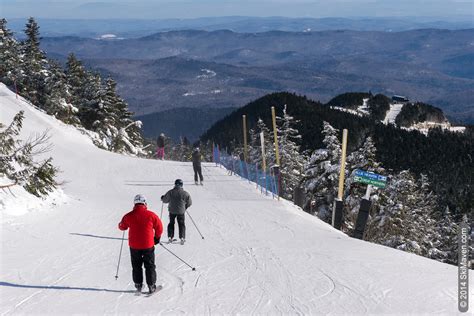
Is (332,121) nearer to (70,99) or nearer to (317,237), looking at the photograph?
(70,99)

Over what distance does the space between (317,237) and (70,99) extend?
44297 millimetres

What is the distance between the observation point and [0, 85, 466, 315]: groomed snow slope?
8.45 m

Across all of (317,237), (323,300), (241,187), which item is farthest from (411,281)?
(241,187)

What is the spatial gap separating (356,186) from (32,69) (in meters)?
38.4

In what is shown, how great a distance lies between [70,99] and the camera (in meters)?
53.6

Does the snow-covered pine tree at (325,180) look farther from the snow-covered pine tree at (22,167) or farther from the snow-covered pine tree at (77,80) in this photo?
the snow-covered pine tree at (77,80)

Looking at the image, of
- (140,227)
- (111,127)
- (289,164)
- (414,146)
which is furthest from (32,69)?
(414,146)

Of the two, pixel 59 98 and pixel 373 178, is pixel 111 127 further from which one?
pixel 373 178

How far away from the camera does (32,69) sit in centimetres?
5484

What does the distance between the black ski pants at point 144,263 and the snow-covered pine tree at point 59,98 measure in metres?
43.6

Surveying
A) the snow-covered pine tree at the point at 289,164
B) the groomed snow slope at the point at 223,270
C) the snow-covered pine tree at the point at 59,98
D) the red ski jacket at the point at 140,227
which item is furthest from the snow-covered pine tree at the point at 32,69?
the red ski jacket at the point at 140,227

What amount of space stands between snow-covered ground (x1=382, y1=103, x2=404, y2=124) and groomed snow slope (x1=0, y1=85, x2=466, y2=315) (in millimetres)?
108127

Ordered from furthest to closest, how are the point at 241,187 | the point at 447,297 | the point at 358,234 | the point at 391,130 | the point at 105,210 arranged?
1. the point at 391,130
2. the point at 241,187
3. the point at 105,210
4. the point at 358,234
5. the point at 447,297

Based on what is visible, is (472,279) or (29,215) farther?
(29,215)
